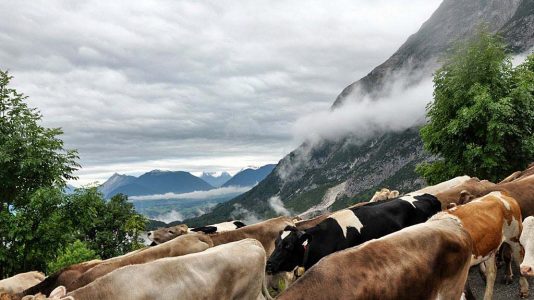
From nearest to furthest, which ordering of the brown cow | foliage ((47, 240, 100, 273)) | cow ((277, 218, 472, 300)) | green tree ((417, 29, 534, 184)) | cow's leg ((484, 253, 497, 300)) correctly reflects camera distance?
cow ((277, 218, 472, 300)) → cow's leg ((484, 253, 497, 300)) → the brown cow → green tree ((417, 29, 534, 184)) → foliage ((47, 240, 100, 273))

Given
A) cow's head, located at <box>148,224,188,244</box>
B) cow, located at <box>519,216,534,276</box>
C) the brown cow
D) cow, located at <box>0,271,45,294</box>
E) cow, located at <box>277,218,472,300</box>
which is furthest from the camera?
cow's head, located at <box>148,224,188,244</box>

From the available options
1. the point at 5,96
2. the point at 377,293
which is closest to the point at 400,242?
the point at 377,293

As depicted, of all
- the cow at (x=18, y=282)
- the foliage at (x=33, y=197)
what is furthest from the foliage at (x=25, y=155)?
the cow at (x=18, y=282)

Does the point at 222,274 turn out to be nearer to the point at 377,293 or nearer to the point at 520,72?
the point at 377,293

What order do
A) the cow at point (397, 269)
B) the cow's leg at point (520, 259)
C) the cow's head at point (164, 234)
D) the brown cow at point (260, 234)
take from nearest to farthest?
the cow at point (397, 269) → the cow's leg at point (520, 259) → the brown cow at point (260, 234) → the cow's head at point (164, 234)

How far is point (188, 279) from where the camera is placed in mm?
9430

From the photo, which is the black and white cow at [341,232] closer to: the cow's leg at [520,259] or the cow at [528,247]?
the cow's leg at [520,259]

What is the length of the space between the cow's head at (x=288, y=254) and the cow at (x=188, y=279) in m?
1.22

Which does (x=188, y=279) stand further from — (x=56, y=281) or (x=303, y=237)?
(x=56, y=281)

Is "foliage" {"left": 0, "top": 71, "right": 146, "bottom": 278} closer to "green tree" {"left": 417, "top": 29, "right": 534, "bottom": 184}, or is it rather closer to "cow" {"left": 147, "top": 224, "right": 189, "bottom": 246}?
"cow" {"left": 147, "top": 224, "right": 189, "bottom": 246}

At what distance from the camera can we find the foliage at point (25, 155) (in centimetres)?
2891

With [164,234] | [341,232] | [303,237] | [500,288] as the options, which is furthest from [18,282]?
[500,288]

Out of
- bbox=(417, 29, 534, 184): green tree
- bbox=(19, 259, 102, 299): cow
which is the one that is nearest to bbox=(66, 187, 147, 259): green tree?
bbox=(417, 29, 534, 184): green tree

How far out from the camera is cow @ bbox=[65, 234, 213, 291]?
1277 centimetres
